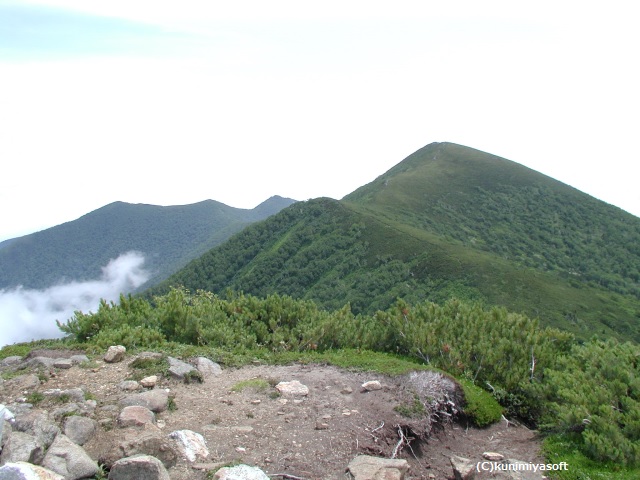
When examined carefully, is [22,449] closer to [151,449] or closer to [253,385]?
[151,449]

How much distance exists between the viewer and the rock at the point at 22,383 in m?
7.59

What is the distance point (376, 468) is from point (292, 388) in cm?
240

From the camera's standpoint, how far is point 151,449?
5871 millimetres

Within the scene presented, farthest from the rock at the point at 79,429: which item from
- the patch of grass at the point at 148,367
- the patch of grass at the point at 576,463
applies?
the patch of grass at the point at 576,463

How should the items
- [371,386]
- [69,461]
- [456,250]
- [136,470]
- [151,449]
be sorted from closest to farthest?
[136,470] → [69,461] → [151,449] → [371,386] → [456,250]

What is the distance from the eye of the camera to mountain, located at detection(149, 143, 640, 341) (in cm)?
5956

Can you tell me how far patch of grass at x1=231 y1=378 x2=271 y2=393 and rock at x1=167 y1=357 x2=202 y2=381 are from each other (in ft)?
2.30

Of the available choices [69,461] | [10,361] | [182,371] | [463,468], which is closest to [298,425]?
[463,468]

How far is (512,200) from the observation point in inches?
4417

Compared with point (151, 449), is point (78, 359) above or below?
above

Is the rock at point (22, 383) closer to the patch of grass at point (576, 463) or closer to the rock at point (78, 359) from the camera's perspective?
the rock at point (78, 359)

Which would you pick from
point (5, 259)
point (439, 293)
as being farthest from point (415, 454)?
point (5, 259)

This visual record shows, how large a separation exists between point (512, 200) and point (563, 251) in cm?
2078

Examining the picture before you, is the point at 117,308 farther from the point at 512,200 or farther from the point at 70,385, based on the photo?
the point at 512,200
